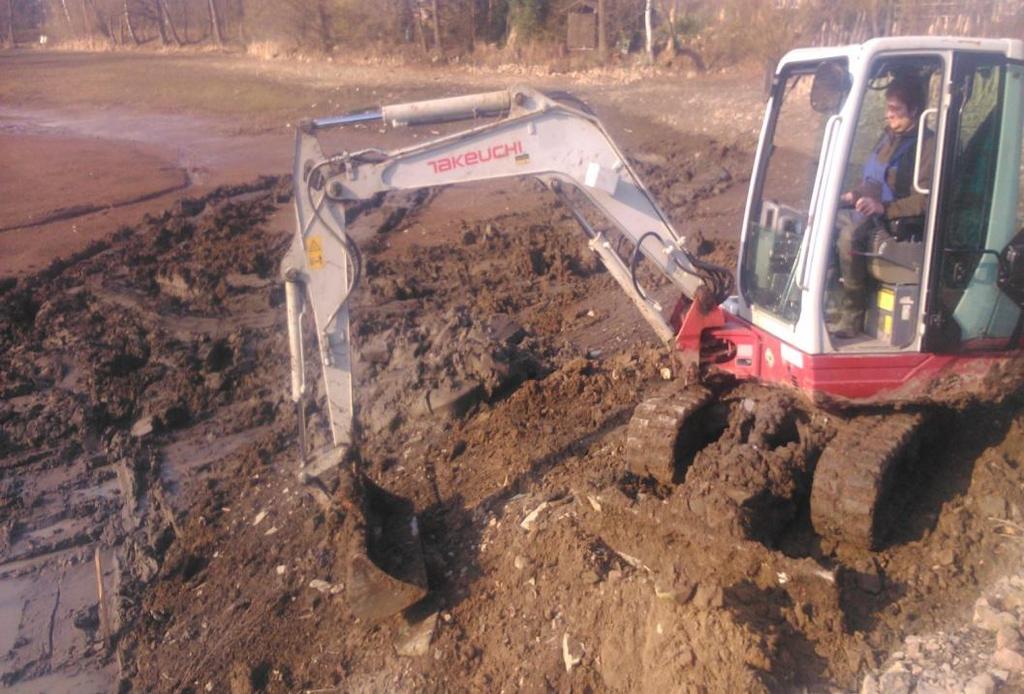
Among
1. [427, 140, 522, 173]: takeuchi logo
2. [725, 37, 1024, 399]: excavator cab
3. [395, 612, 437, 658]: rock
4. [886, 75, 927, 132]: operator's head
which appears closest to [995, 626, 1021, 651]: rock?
[725, 37, 1024, 399]: excavator cab

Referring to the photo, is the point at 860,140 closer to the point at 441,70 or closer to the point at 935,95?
the point at 935,95

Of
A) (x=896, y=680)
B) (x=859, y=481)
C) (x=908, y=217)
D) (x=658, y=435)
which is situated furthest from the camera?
(x=658, y=435)

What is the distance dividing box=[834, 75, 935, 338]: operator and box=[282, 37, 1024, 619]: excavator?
0.12 feet

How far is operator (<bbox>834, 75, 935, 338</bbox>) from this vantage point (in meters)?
4.91

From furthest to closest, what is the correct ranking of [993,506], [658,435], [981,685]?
[658,435]
[993,506]
[981,685]

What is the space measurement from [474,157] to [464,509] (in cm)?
230

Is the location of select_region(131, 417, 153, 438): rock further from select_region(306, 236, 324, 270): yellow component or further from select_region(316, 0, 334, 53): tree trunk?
select_region(316, 0, 334, 53): tree trunk

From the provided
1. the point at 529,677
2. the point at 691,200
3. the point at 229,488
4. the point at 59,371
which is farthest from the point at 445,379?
the point at 691,200

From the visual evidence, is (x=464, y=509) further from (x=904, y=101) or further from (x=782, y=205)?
(x=904, y=101)

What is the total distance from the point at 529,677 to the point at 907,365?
2776 mm

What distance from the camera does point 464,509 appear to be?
590 cm

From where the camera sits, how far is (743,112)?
57.2 ft

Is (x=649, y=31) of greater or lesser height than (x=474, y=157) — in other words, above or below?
below

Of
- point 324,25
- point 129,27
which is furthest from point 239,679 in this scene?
point 129,27
